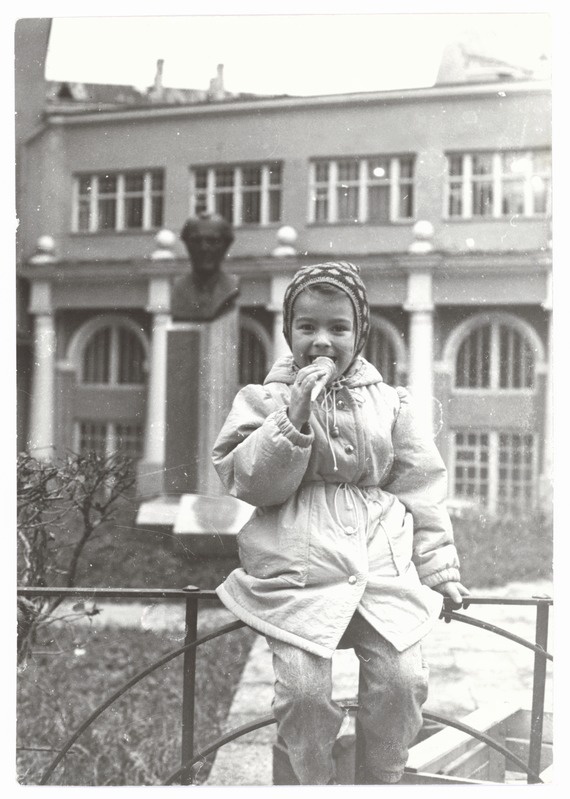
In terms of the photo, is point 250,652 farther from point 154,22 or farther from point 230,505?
point 154,22

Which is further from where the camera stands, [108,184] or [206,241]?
[206,241]

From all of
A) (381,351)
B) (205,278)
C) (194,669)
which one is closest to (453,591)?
(194,669)

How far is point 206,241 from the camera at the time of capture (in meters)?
4.00

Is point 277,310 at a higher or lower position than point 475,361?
higher

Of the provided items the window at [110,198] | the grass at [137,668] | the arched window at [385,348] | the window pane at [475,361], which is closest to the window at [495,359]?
the window pane at [475,361]

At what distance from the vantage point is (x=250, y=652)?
4160mm

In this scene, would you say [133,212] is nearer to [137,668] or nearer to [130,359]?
[130,359]

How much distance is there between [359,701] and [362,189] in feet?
7.62

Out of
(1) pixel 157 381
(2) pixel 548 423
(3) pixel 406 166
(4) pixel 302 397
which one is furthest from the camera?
(1) pixel 157 381

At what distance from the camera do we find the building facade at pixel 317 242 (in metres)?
3.00

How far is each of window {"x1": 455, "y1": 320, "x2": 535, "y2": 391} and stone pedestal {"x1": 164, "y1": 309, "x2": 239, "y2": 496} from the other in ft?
3.69

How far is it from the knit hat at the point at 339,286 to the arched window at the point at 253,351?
175cm

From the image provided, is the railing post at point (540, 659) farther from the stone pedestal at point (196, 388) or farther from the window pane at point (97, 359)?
the window pane at point (97, 359)

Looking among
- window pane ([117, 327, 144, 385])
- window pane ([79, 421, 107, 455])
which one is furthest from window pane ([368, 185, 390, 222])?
window pane ([79, 421, 107, 455])
